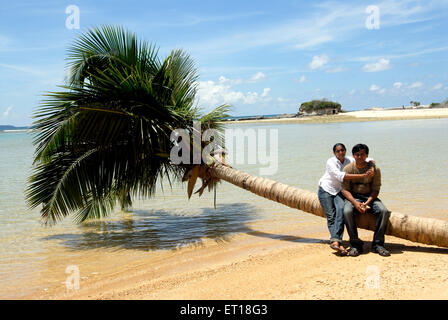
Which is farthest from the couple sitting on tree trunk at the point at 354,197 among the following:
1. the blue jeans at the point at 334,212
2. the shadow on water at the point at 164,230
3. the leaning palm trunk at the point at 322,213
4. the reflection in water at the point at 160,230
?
the reflection in water at the point at 160,230

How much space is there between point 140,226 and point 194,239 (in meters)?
1.77

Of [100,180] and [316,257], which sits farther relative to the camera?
[100,180]

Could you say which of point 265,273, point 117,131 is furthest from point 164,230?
point 265,273

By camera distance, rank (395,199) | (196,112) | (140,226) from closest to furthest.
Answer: (196,112), (140,226), (395,199)

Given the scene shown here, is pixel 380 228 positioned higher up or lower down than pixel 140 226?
higher up

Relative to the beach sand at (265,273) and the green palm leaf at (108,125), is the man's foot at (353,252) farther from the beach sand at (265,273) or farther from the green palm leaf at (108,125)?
the green palm leaf at (108,125)

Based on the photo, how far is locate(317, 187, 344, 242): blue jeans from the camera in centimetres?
591

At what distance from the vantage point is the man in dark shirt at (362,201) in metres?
5.67

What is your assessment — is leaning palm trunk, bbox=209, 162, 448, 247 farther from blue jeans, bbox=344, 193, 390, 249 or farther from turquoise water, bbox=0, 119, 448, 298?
turquoise water, bbox=0, 119, 448, 298

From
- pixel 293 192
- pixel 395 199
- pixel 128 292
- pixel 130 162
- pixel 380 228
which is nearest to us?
pixel 128 292

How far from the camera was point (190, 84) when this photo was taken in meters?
8.59

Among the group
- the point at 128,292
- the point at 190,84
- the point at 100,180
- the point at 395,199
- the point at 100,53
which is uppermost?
the point at 100,53
